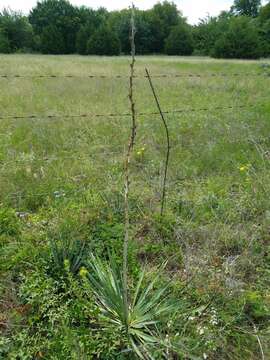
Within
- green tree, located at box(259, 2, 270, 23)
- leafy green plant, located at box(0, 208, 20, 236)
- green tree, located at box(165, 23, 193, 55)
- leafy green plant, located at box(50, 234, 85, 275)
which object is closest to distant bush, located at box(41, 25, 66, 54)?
green tree, located at box(165, 23, 193, 55)

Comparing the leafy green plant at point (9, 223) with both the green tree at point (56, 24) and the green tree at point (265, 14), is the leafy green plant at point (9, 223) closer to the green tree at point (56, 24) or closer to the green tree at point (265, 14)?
the green tree at point (56, 24)

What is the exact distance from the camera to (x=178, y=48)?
4659 centimetres

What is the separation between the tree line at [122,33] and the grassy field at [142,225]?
36.1m

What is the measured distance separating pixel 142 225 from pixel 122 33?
45912 mm

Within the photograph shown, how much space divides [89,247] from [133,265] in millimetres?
358

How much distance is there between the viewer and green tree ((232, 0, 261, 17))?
67188mm

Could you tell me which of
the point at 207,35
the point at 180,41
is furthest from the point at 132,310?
the point at 207,35

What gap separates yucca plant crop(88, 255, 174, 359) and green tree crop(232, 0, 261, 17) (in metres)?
75.8

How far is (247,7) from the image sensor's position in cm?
6744

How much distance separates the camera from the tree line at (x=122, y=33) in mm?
39125

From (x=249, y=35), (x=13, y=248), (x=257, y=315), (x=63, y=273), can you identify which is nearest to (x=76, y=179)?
(x=13, y=248)

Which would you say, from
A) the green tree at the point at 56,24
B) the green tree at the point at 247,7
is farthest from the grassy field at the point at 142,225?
the green tree at the point at 247,7

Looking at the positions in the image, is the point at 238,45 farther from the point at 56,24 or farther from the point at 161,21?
the point at 56,24

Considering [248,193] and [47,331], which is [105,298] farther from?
[248,193]
